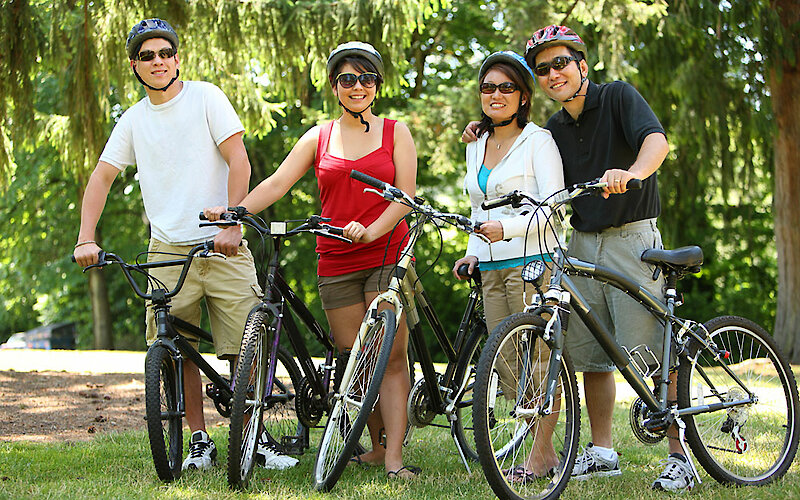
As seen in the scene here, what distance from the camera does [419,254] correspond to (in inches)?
739

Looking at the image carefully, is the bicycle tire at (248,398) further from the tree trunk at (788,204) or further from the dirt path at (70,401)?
the tree trunk at (788,204)

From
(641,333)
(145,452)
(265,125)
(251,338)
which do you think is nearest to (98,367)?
(265,125)

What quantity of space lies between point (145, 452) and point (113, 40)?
179 inches

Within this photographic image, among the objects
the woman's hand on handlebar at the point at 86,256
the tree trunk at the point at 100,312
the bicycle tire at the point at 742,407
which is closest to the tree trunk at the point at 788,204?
the bicycle tire at the point at 742,407

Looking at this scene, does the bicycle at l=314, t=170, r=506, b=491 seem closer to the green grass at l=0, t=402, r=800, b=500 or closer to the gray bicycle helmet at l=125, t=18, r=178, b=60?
the green grass at l=0, t=402, r=800, b=500

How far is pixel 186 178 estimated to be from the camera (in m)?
4.13

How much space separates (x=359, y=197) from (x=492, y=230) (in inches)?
32.3

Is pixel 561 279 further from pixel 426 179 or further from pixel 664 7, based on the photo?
pixel 426 179

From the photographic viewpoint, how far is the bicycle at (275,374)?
3543 mm

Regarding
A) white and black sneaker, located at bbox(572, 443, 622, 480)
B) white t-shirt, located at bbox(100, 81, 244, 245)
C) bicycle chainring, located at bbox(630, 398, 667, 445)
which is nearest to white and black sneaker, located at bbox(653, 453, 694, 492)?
bicycle chainring, located at bbox(630, 398, 667, 445)

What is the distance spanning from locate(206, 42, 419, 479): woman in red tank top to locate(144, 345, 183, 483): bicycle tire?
31.3 inches

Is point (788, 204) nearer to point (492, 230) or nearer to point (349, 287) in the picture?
point (349, 287)

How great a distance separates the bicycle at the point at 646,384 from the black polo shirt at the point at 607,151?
0.82 ft

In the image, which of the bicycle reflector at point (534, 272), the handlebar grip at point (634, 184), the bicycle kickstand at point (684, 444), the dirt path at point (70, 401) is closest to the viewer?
the handlebar grip at point (634, 184)
